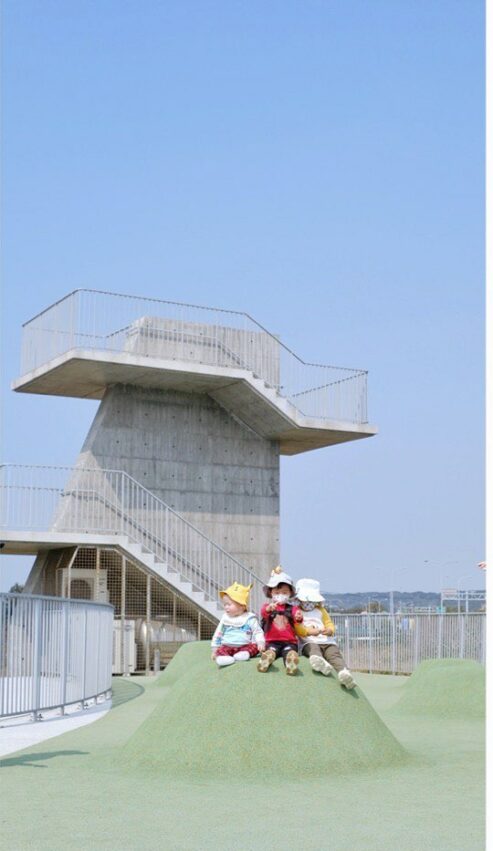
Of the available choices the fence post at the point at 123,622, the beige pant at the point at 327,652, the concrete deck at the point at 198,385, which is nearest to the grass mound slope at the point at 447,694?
the beige pant at the point at 327,652

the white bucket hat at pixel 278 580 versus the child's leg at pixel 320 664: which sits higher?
the white bucket hat at pixel 278 580

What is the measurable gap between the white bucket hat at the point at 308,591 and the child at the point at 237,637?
51 cm

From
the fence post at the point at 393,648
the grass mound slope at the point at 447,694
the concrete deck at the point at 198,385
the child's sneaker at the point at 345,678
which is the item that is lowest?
the fence post at the point at 393,648

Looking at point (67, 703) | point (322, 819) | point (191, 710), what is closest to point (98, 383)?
point (67, 703)

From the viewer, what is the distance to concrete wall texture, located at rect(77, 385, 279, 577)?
32.2m

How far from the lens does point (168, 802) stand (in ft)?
29.3

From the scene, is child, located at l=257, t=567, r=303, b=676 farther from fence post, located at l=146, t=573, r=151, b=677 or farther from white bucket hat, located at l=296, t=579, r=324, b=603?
fence post, located at l=146, t=573, r=151, b=677

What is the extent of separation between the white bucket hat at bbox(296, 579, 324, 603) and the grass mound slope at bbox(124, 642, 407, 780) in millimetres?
733

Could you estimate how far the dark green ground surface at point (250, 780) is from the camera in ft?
25.4

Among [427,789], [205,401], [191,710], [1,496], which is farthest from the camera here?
[205,401]

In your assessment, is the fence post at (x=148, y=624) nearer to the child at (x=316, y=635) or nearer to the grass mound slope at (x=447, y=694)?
the grass mound slope at (x=447, y=694)

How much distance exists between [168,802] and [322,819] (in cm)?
123

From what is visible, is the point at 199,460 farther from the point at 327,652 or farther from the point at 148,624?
the point at 327,652

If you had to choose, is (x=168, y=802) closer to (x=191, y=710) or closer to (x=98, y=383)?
(x=191, y=710)
